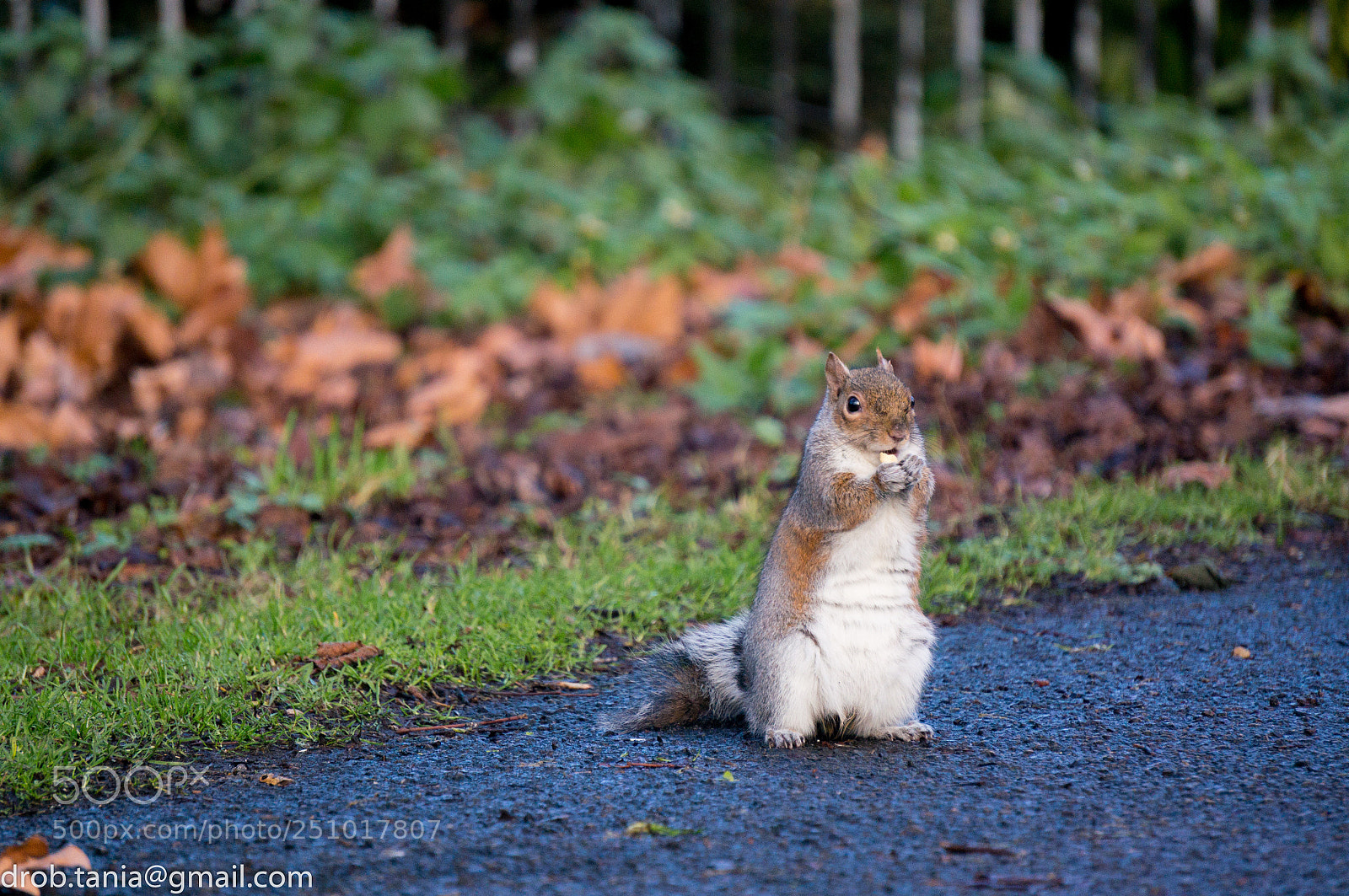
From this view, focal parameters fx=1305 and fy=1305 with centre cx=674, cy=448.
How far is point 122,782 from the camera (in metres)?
2.68

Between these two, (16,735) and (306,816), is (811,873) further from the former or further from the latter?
(16,735)

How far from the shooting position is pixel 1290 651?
3334mm

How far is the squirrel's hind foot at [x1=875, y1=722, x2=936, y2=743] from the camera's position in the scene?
9.37ft

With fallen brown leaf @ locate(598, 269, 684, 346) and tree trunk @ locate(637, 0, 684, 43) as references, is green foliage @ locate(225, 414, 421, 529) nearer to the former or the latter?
fallen brown leaf @ locate(598, 269, 684, 346)

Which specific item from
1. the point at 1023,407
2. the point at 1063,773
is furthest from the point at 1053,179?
the point at 1063,773

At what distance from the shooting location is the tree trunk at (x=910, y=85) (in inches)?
394

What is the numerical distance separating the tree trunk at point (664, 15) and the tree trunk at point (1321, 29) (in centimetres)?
496

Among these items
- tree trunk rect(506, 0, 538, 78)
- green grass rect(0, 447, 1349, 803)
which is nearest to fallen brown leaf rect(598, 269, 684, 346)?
green grass rect(0, 447, 1349, 803)

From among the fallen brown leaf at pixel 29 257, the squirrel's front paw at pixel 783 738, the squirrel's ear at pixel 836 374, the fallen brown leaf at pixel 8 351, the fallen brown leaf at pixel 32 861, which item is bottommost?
the squirrel's front paw at pixel 783 738

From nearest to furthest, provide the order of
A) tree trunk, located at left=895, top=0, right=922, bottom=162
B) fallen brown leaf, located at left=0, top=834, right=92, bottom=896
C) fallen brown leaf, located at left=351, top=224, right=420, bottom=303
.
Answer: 1. fallen brown leaf, located at left=0, top=834, right=92, bottom=896
2. fallen brown leaf, located at left=351, top=224, right=420, bottom=303
3. tree trunk, located at left=895, top=0, right=922, bottom=162

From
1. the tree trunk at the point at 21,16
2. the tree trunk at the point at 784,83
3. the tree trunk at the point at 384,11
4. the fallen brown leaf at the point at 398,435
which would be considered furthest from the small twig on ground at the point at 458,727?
the tree trunk at the point at 784,83

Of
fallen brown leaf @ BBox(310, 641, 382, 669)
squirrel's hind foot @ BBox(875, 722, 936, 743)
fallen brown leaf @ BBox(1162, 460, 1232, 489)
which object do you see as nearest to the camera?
squirrel's hind foot @ BBox(875, 722, 936, 743)

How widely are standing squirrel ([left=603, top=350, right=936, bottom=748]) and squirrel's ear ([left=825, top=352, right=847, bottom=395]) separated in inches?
2.1

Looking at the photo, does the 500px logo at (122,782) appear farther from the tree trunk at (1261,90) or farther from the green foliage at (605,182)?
the tree trunk at (1261,90)
